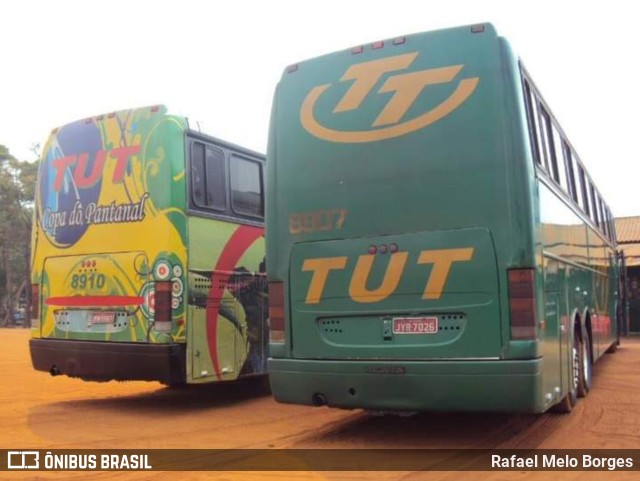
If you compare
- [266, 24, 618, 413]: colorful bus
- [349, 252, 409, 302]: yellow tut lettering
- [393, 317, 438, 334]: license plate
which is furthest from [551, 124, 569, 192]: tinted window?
[393, 317, 438, 334]: license plate

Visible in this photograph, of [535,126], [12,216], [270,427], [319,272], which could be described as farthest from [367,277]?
[12,216]

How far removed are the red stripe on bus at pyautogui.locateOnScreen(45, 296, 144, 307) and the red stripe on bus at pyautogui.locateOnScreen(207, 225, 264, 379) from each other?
0.91m

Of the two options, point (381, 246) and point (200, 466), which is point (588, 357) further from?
point (200, 466)

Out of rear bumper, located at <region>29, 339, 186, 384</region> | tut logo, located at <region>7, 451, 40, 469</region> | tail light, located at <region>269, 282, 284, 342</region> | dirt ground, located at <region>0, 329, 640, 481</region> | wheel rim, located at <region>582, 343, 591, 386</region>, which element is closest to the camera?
dirt ground, located at <region>0, 329, 640, 481</region>

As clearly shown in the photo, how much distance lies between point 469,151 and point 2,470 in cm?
467

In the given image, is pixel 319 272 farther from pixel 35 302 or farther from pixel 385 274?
pixel 35 302

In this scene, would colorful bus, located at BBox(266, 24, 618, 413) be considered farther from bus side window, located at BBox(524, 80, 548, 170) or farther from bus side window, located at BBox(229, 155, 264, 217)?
bus side window, located at BBox(229, 155, 264, 217)

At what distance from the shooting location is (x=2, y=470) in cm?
536

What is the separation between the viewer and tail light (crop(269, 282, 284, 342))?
6.37m

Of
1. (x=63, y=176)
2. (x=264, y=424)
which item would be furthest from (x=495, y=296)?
(x=63, y=176)

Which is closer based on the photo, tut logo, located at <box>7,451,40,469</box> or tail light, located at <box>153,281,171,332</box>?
tut logo, located at <box>7,451,40,469</box>

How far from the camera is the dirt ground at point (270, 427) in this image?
5250 mm

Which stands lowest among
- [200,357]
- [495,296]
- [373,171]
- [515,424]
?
[515,424]

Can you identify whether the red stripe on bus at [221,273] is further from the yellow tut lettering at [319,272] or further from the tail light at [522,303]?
the tail light at [522,303]
